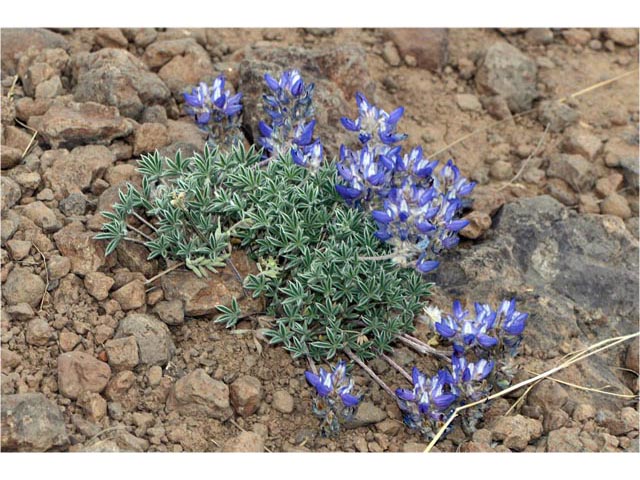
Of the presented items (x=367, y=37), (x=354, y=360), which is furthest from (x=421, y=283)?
(x=367, y=37)

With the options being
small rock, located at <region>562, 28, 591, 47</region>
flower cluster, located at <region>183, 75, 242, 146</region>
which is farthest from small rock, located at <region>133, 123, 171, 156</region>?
small rock, located at <region>562, 28, 591, 47</region>

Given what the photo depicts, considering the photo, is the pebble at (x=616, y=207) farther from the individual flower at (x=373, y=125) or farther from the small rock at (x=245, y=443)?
the small rock at (x=245, y=443)

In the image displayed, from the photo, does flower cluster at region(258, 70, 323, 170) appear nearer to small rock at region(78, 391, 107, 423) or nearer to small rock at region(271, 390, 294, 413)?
small rock at region(271, 390, 294, 413)

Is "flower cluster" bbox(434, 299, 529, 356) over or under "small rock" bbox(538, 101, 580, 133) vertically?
over

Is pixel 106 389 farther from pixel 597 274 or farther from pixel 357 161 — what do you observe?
pixel 597 274

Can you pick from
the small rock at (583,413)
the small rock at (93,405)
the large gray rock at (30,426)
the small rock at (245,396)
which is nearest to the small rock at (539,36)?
the small rock at (583,413)

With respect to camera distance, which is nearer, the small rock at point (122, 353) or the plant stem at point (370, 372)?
the small rock at point (122, 353)

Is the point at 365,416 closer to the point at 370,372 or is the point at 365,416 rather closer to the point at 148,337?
the point at 370,372
